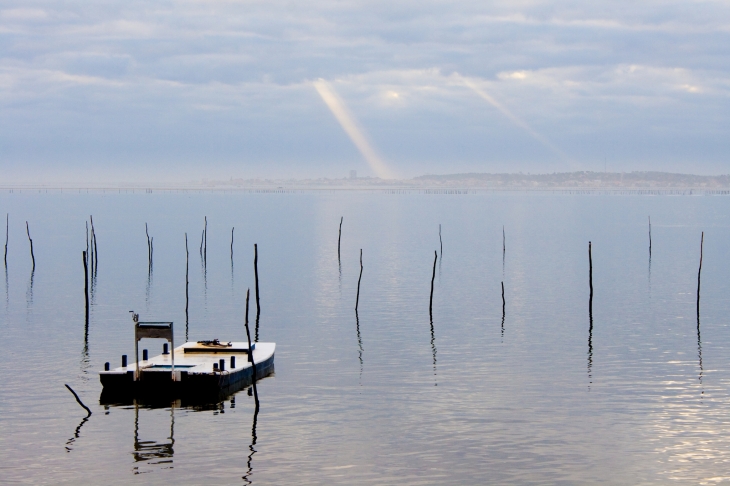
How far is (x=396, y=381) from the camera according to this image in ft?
119

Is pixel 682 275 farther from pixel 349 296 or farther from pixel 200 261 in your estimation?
pixel 200 261

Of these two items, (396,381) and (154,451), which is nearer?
(154,451)

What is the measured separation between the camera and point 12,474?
24672 millimetres

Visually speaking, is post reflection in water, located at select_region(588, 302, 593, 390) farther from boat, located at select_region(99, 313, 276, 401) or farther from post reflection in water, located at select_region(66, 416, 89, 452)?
post reflection in water, located at select_region(66, 416, 89, 452)

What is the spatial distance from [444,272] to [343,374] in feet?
148

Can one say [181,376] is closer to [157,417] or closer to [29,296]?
[157,417]

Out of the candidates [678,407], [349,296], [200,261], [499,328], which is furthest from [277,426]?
[200,261]

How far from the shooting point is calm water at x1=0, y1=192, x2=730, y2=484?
2577 cm

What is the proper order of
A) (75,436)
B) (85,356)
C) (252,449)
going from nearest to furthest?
1. (252,449)
2. (75,436)
3. (85,356)

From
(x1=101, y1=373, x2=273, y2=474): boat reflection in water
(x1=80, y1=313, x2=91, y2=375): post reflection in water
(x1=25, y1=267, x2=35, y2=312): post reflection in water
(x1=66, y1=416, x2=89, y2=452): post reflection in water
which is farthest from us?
(x1=25, y1=267, x2=35, y2=312): post reflection in water

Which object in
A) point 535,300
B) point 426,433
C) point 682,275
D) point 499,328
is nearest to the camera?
point 426,433

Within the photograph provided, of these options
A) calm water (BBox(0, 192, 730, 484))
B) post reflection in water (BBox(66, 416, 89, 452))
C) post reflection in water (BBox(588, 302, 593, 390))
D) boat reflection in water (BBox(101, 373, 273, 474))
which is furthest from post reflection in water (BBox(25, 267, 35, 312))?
post reflection in water (BBox(588, 302, 593, 390))

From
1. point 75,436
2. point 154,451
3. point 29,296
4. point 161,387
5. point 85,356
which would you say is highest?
point 29,296

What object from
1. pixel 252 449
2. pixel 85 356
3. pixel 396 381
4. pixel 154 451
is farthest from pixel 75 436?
pixel 85 356
